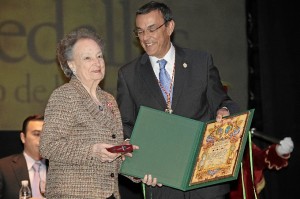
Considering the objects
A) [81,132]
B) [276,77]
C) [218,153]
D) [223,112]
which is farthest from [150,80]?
[276,77]

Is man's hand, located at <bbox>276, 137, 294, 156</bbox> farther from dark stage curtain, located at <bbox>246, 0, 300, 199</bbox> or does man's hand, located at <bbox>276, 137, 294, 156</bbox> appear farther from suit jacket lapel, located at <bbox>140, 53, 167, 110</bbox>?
suit jacket lapel, located at <bbox>140, 53, 167, 110</bbox>

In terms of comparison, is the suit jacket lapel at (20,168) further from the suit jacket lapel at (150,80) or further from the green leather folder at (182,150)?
the green leather folder at (182,150)

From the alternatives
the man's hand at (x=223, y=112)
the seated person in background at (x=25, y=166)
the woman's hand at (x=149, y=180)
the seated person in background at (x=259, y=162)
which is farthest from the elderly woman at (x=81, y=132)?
the seated person in background at (x=259, y=162)

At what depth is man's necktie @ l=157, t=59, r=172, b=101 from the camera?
3825 millimetres

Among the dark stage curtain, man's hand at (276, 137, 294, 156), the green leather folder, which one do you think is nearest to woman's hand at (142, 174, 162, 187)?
the green leather folder

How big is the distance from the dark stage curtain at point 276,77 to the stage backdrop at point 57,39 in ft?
1.05

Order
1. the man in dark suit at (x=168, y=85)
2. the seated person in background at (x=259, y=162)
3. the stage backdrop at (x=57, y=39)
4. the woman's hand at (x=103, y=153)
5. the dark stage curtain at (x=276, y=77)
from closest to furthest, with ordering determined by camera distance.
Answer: the woman's hand at (x=103, y=153) → the man in dark suit at (x=168, y=85) → the seated person in background at (x=259, y=162) → the stage backdrop at (x=57, y=39) → the dark stage curtain at (x=276, y=77)

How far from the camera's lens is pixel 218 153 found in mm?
3521

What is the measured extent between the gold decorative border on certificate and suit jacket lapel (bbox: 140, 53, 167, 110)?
41 cm

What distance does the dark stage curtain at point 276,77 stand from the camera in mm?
7109

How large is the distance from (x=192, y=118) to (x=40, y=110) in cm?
276

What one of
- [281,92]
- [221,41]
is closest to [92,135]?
[221,41]

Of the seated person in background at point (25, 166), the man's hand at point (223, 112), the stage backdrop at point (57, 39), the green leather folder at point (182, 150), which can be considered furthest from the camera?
the stage backdrop at point (57, 39)

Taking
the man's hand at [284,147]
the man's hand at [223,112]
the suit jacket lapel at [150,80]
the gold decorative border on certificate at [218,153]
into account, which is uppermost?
the suit jacket lapel at [150,80]
